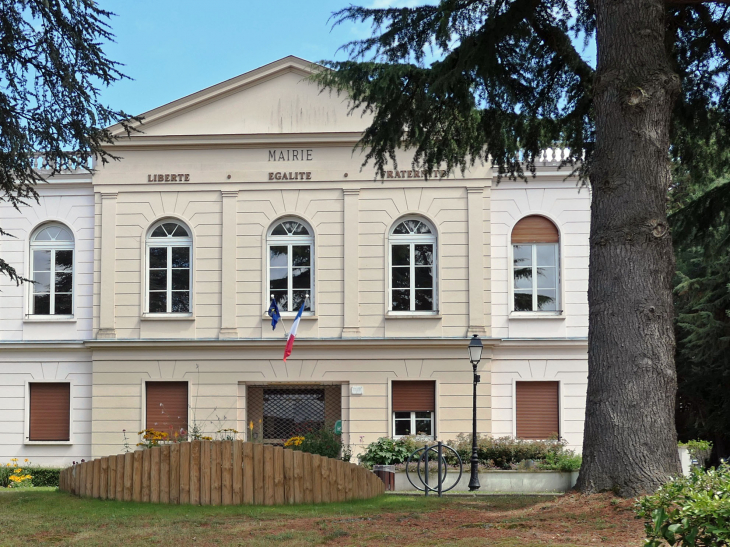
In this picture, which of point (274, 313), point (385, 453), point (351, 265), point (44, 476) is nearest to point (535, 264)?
point (351, 265)

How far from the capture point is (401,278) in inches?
1019

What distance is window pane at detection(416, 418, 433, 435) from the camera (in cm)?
2531

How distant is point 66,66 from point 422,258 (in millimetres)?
13361

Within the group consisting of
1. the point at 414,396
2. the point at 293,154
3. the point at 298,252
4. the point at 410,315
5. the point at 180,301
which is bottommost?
the point at 414,396

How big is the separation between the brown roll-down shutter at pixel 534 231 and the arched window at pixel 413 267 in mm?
2274

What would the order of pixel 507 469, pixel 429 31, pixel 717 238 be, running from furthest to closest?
pixel 507 469 < pixel 717 238 < pixel 429 31

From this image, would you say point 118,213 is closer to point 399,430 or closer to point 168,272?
point 168,272

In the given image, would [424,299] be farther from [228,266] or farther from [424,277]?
[228,266]

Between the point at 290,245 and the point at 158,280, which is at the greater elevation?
the point at 290,245

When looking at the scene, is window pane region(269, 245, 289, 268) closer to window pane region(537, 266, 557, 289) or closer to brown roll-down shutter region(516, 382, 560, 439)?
window pane region(537, 266, 557, 289)

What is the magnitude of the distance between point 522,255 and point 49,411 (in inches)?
525

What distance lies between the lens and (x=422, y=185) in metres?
25.9

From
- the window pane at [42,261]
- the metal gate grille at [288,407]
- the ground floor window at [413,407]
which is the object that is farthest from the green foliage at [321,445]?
the window pane at [42,261]

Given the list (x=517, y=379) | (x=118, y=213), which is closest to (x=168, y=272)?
(x=118, y=213)
